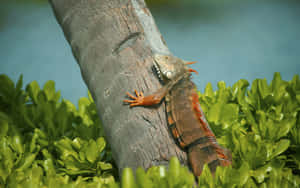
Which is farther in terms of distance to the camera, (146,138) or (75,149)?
(75,149)

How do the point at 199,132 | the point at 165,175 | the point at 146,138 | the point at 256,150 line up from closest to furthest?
the point at 165,175 → the point at 146,138 → the point at 199,132 → the point at 256,150

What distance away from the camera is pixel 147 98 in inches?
55.5

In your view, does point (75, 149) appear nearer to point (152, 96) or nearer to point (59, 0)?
point (152, 96)

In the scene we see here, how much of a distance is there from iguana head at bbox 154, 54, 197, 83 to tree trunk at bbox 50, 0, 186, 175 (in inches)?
1.7

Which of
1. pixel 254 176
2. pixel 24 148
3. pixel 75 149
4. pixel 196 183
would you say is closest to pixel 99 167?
pixel 75 149

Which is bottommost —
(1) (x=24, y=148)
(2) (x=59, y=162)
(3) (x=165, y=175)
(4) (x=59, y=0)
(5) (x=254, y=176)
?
(5) (x=254, y=176)

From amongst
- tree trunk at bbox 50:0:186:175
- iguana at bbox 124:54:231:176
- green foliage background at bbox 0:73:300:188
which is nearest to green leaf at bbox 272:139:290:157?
green foliage background at bbox 0:73:300:188

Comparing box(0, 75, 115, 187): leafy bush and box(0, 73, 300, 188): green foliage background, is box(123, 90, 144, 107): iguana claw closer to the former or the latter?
box(0, 73, 300, 188): green foliage background

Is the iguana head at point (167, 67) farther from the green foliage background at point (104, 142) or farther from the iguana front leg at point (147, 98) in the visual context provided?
the green foliage background at point (104, 142)

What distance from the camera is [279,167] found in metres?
1.71

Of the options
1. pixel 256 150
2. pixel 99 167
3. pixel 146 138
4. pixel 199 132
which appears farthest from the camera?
pixel 99 167

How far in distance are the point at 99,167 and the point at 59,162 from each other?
29 cm

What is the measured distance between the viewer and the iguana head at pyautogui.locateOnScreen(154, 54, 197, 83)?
1441 mm

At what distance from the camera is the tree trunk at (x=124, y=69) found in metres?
1.42
